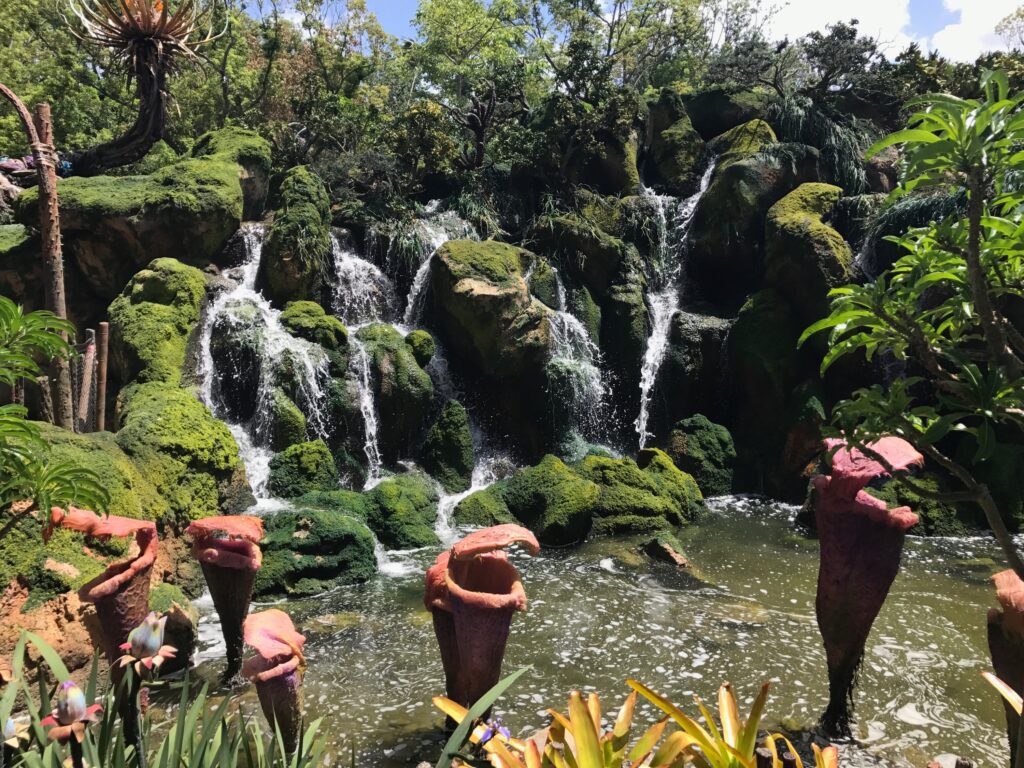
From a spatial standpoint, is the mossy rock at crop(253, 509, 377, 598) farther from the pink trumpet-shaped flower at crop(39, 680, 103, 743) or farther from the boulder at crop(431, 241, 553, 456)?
the pink trumpet-shaped flower at crop(39, 680, 103, 743)

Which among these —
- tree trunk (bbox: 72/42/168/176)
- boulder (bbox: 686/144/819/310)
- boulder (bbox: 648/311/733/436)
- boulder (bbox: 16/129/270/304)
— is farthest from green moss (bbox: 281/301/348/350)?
boulder (bbox: 686/144/819/310)

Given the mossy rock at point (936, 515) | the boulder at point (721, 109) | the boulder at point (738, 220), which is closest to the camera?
the mossy rock at point (936, 515)

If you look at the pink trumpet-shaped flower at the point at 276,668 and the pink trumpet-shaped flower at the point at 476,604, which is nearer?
the pink trumpet-shaped flower at the point at 276,668

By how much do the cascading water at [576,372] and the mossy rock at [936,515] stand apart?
4.27 meters

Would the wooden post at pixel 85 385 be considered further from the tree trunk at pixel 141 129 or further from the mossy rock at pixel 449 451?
the tree trunk at pixel 141 129

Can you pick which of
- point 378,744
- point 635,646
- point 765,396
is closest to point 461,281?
point 765,396

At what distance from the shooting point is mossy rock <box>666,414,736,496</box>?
10.5 meters

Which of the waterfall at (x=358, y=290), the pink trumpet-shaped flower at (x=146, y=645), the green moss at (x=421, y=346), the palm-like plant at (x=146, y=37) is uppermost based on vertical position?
the palm-like plant at (x=146, y=37)

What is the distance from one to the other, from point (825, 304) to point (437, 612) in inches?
388

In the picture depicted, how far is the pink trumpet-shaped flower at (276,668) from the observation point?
225 cm

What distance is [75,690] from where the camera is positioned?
138cm

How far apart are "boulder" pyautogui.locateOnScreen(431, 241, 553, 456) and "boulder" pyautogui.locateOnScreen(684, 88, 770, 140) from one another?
26.6 feet

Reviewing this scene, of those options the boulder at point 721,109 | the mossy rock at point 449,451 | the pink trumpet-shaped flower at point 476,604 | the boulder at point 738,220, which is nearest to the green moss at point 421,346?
the mossy rock at point 449,451

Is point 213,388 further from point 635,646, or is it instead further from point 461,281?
point 635,646
